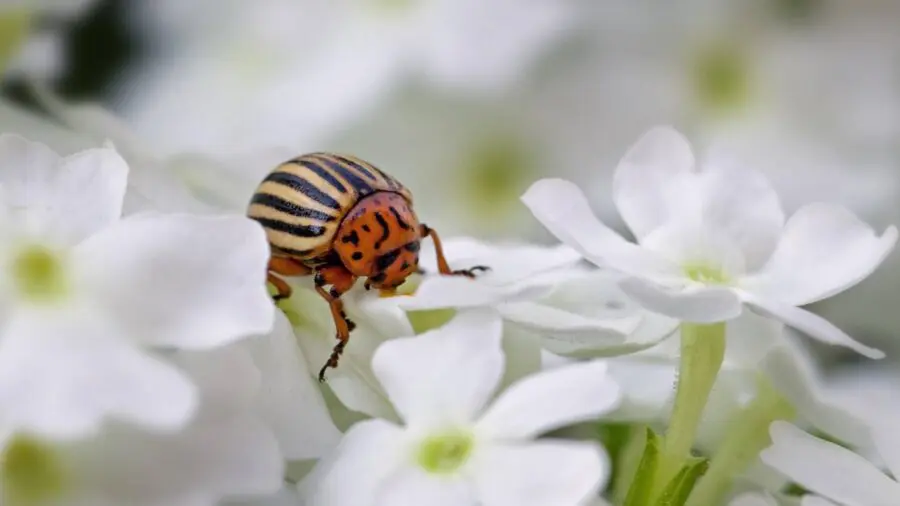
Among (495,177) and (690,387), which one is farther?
(495,177)

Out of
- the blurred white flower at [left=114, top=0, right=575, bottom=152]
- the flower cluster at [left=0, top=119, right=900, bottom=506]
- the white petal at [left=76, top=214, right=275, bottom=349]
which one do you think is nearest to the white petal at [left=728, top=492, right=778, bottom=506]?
the flower cluster at [left=0, top=119, right=900, bottom=506]

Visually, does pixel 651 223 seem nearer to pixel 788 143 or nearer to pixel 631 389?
pixel 631 389

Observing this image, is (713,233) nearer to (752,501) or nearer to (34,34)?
(752,501)

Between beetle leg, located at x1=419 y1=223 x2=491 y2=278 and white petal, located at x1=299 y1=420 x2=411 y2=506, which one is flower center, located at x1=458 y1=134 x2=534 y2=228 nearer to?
beetle leg, located at x1=419 y1=223 x2=491 y2=278

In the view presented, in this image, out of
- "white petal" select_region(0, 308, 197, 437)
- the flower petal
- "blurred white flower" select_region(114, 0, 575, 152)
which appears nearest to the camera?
"white petal" select_region(0, 308, 197, 437)

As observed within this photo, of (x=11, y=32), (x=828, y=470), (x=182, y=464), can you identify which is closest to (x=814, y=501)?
(x=828, y=470)

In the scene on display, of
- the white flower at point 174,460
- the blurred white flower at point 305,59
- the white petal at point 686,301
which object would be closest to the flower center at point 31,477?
the white flower at point 174,460

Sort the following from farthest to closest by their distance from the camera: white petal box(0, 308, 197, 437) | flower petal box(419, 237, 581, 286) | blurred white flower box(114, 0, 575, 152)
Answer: blurred white flower box(114, 0, 575, 152)
flower petal box(419, 237, 581, 286)
white petal box(0, 308, 197, 437)
